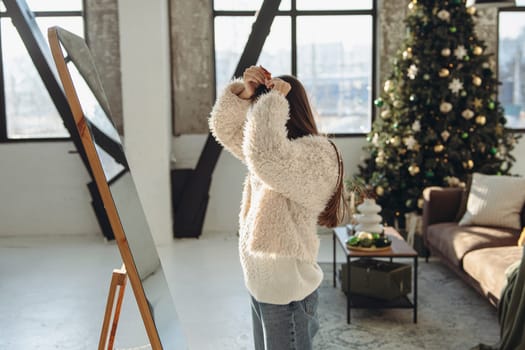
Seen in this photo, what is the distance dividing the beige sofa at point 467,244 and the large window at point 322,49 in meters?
1.95

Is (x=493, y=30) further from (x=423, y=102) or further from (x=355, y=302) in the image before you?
(x=355, y=302)

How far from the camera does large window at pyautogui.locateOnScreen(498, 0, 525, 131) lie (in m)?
6.80

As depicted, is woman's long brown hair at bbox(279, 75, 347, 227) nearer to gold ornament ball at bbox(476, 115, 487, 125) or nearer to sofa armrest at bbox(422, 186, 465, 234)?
sofa armrest at bbox(422, 186, 465, 234)

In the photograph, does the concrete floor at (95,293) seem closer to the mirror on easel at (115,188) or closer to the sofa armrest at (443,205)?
the sofa armrest at (443,205)

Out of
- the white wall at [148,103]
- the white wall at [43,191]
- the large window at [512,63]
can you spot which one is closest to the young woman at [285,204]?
the white wall at [148,103]

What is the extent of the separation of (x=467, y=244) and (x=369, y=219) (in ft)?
2.35

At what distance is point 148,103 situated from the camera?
6.14m

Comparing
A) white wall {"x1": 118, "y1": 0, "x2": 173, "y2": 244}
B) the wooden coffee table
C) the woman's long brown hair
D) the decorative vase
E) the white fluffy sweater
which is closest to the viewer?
the white fluffy sweater

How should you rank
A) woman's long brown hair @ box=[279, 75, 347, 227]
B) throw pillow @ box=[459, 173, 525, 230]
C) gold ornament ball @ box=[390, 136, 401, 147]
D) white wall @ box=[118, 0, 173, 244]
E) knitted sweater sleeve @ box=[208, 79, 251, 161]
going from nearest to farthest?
1. woman's long brown hair @ box=[279, 75, 347, 227]
2. knitted sweater sleeve @ box=[208, 79, 251, 161]
3. throw pillow @ box=[459, 173, 525, 230]
4. gold ornament ball @ box=[390, 136, 401, 147]
5. white wall @ box=[118, 0, 173, 244]

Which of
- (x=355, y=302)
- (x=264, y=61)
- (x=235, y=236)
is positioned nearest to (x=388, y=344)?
(x=355, y=302)

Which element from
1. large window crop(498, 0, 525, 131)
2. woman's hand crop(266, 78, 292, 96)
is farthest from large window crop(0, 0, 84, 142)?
woman's hand crop(266, 78, 292, 96)

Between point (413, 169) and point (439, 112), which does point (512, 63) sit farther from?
point (413, 169)

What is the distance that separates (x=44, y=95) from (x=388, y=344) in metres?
4.80

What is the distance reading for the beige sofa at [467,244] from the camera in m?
3.79
